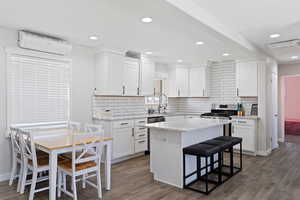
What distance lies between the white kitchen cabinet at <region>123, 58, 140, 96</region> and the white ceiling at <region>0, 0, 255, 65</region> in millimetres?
486

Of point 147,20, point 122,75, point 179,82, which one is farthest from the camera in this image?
point 179,82

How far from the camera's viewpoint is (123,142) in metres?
4.69

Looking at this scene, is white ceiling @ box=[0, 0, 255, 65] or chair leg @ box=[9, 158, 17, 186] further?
chair leg @ box=[9, 158, 17, 186]

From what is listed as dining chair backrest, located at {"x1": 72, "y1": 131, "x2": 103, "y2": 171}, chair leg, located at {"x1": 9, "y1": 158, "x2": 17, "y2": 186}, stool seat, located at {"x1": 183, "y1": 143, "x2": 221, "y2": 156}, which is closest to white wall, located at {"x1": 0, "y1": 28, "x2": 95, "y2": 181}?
chair leg, located at {"x1": 9, "y1": 158, "x2": 17, "y2": 186}

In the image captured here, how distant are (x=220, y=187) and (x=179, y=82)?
12.6 ft

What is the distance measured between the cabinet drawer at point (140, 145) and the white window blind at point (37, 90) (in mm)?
1656

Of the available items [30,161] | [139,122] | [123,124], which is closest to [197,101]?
[139,122]

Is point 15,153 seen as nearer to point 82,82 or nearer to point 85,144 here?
point 85,144

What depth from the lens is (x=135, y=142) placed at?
4.96m

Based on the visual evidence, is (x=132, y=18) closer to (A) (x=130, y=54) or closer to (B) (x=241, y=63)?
(A) (x=130, y=54)

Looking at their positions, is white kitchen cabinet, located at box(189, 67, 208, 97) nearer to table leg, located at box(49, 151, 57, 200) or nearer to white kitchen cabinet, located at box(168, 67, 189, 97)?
white kitchen cabinet, located at box(168, 67, 189, 97)

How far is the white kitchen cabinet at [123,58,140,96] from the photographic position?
5012mm

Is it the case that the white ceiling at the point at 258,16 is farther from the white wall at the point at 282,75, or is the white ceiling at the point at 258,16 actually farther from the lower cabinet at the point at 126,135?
the white wall at the point at 282,75

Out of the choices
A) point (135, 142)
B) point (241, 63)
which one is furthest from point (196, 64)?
point (135, 142)
